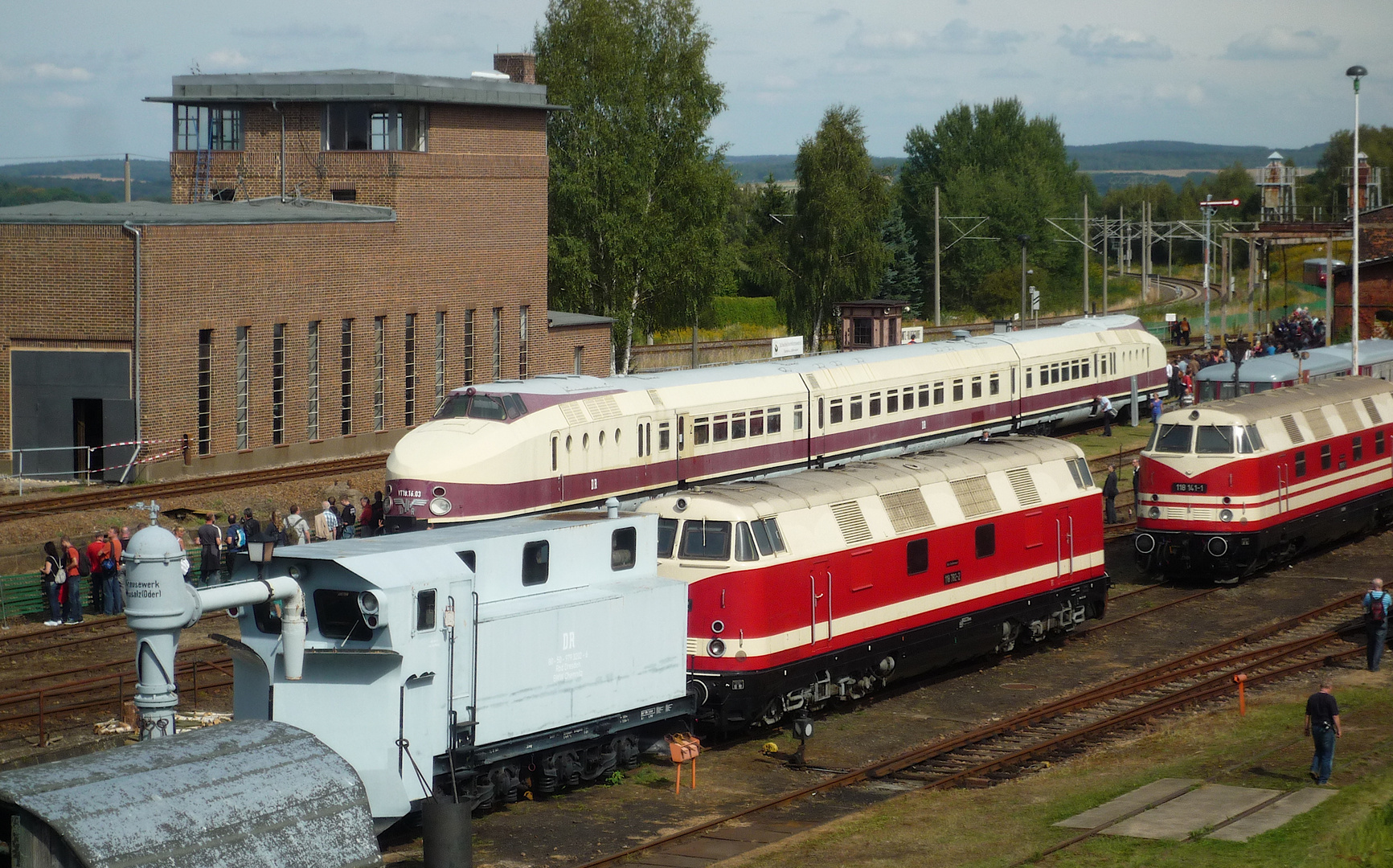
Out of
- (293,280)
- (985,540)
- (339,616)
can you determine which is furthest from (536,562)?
(293,280)

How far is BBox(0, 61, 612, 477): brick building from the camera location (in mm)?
42156

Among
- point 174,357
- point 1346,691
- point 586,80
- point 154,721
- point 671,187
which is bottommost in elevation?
point 1346,691

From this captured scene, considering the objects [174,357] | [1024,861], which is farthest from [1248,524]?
[174,357]

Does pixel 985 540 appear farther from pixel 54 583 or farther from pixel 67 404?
pixel 67 404

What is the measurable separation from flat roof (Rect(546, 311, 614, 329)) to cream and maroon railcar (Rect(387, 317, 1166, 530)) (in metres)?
15.0

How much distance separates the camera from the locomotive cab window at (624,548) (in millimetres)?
21016

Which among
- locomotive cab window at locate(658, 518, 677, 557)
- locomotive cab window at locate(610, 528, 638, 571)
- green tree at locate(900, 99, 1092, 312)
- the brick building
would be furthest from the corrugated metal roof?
green tree at locate(900, 99, 1092, 312)

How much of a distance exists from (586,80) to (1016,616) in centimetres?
4381

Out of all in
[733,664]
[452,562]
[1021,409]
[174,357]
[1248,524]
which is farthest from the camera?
[1021,409]

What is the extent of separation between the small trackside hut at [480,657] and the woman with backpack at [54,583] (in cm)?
1221

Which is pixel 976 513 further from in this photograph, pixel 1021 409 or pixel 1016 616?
pixel 1021 409

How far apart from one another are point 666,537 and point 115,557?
1294cm

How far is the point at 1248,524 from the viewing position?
33.2 m

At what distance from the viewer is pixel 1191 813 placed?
18.9 m
